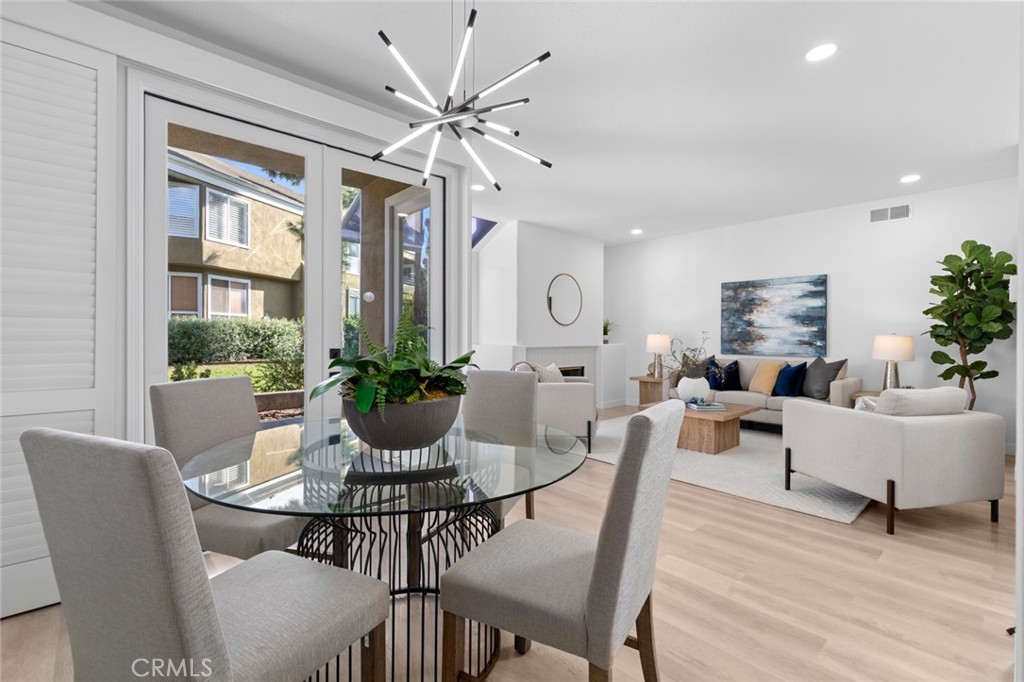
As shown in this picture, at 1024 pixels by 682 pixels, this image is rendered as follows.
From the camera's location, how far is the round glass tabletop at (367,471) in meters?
1.21

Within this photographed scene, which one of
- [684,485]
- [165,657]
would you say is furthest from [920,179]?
[165,657]

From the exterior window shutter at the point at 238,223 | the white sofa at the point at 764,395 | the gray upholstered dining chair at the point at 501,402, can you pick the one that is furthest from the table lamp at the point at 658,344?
the exterior window shutter at the point at 238,223

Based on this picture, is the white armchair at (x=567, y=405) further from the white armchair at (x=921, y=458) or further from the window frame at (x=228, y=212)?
the window frame at (x=228, y=212)

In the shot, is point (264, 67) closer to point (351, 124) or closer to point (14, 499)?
point (351, 124)

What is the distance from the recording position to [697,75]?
274cm

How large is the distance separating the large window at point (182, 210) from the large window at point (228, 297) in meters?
0.25

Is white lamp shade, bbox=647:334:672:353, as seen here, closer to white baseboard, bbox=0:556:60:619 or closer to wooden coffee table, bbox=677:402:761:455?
wooden coffee table, bbox=677:402:761:455

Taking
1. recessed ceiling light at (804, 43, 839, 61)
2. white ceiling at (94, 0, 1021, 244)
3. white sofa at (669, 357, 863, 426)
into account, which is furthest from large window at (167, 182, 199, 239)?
white sofa at (669, 357, 863, 426)

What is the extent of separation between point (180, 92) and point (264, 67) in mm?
500

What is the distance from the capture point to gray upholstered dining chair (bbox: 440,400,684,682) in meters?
1.07

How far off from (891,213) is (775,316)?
5.08ft

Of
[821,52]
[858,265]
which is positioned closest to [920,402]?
[821,52]

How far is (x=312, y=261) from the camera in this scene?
9.53ft

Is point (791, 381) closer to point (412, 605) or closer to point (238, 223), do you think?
point (412, 605)
